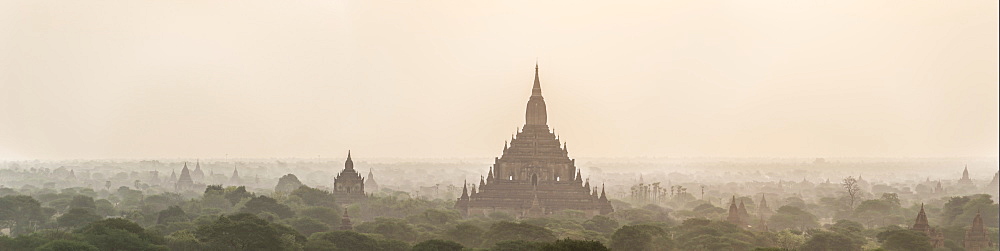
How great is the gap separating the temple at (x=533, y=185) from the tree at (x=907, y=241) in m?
28.7

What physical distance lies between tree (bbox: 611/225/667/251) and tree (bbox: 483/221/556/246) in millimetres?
3639

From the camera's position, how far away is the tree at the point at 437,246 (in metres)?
68.4

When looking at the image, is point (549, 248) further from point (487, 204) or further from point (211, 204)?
point (211, 204)

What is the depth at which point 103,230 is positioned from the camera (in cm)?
7031

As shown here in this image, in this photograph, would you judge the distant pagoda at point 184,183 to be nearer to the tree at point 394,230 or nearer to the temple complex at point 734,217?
the tree at point 394,230

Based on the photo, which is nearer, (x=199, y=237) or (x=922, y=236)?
(x=199, y=237)

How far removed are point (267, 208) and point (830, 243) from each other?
40347mm

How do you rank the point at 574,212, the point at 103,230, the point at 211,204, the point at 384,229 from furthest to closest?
the point at 211,204, the point at 574,212, the point at 384,229, the point at 103,230

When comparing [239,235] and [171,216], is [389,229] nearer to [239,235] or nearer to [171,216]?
[239,235]

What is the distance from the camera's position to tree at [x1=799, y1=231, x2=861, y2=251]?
79625 mm

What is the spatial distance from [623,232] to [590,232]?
6.13 meters

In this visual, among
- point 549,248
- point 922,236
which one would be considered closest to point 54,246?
point 549,248

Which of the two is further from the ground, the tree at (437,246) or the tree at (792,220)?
the tree at (792,220)

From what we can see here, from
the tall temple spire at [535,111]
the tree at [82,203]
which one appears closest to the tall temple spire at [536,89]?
the tall temple spire at [535,111]
